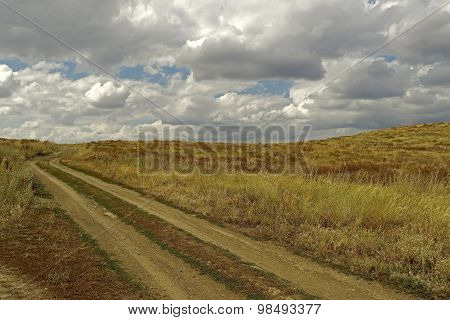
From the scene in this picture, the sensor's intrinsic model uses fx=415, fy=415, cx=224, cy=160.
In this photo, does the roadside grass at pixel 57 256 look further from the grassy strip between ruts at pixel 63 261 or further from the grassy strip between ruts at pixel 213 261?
the grassy strip between ruts at pixel 213 261

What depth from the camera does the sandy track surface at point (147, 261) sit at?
6531mm

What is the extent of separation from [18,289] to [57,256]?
72.9 inches

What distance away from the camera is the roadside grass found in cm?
654

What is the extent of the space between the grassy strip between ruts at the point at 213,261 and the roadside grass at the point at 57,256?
141 centimetres

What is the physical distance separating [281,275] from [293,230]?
307cm

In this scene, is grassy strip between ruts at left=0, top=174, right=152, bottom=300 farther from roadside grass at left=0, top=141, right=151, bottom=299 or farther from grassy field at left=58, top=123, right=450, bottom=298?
grassy field at left=58, top=123, right=450, bottom=298

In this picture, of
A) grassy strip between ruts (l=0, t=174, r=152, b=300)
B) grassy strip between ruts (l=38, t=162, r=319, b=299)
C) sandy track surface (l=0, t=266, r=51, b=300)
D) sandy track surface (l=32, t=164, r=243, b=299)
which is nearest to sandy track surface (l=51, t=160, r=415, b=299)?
grassy strip between ruts (l=38, t=162, r=319, b=299)

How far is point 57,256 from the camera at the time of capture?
838 centimetres

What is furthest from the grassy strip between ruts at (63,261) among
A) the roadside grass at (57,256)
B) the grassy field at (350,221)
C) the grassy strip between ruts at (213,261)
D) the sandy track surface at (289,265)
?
the grassy field at (350,221)

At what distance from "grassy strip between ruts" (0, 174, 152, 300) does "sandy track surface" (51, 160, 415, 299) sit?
252cm

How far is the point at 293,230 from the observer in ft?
34.1

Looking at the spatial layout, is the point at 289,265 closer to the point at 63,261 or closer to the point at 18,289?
the point at 63,261
